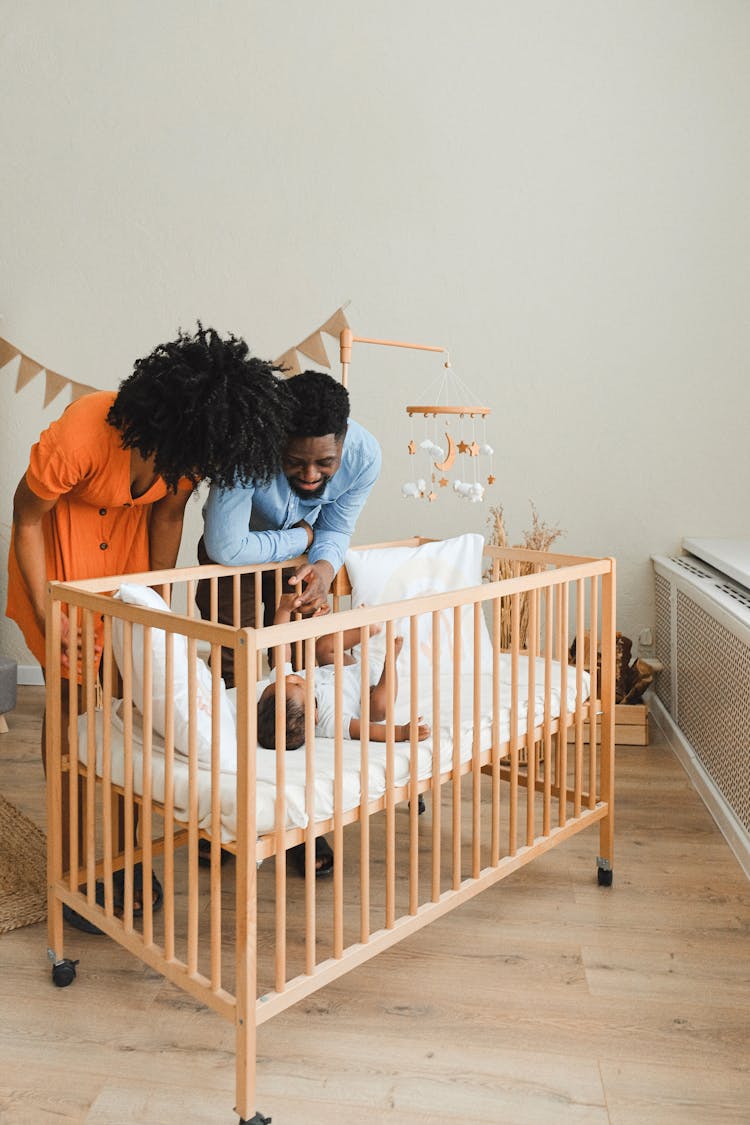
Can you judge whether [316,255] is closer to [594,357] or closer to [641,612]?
[594,357]

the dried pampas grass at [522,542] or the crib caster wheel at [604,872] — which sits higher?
the dried pampas grass at [522,542]

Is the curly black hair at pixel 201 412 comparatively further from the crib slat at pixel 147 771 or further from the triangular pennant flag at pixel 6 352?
the triangular pennant flag at pixel 6 352

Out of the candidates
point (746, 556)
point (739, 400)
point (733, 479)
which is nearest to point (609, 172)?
point (739, 400)

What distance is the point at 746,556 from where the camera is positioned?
9.15 ft

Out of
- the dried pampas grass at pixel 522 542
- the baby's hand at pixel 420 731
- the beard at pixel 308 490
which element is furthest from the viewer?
the dried pampas grass at pixel 522 542

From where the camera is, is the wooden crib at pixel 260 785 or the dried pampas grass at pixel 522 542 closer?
the wooden crib at pixel 260 785

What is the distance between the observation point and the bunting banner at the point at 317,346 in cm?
329

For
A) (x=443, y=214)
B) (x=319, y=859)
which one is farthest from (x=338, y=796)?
(x=443, y=214)

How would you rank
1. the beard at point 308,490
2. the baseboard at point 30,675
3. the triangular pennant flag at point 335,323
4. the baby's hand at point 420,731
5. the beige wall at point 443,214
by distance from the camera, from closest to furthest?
1. the baby's hand at point 420,731
2. the beard at point 308,490
3. the beige wall at point 443,214
4. the triangular pennant flag at point 335,323
5. the baseboard at point 30,675

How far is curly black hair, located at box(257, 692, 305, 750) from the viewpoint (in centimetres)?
161

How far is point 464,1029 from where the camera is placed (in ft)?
4.81

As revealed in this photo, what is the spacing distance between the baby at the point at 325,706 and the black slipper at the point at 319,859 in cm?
33

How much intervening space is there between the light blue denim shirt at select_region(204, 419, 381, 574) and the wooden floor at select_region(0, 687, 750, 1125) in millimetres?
807

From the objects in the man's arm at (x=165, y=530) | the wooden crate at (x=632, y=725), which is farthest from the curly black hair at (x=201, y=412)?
the wooden crate at (x=632, y=725)
